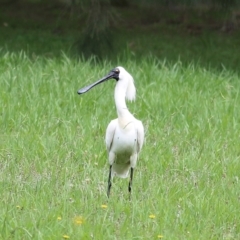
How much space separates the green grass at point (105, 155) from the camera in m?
4.42

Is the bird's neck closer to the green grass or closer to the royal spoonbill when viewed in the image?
the royal spoonbill

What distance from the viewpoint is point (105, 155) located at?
5668 mm

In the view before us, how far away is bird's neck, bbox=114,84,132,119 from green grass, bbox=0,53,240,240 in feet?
1.72

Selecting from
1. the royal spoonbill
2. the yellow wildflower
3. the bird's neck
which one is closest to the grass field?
the yellow wildflower

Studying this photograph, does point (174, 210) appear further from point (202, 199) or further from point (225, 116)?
point (225, 116)

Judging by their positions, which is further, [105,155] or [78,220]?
[105,155]

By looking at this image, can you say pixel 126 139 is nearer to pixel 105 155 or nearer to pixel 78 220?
pixel 78 220

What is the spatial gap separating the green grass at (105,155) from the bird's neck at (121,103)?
52 cm

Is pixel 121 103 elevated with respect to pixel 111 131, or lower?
elevated

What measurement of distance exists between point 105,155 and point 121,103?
1.20 meters

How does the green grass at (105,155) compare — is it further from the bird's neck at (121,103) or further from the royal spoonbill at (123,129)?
the bird's neck at (121,103)

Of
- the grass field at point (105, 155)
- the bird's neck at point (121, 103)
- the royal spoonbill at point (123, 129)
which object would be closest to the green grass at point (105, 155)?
the grass field at point (105, 155)

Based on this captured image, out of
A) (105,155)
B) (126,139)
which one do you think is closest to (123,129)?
(126,139)

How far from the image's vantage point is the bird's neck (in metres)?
4.49
